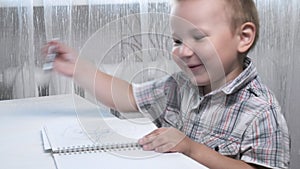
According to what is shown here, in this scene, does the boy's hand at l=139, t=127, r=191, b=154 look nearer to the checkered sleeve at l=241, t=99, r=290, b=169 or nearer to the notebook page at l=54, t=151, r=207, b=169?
the notebook page at l=54, t=151, r=207, b=169

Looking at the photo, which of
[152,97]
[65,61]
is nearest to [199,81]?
[152,97]

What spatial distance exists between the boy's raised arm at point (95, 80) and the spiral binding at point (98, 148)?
229 mm

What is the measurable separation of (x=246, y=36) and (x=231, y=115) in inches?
6.3

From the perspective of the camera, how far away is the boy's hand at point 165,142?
2.02 ft

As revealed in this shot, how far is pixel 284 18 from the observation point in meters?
1.39

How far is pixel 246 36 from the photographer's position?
2.80 feet

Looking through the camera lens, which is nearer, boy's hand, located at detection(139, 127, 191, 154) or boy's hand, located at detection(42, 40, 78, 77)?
boy's hand, located at detection(139, 127, 191, 154)

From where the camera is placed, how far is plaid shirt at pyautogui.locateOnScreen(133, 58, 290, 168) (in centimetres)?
76

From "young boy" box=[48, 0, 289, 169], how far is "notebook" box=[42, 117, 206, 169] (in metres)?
0.10

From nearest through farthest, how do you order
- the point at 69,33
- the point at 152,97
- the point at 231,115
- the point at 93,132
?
the point at 93,132, the point at 231,115, the point at 152,97, the point at 69,33

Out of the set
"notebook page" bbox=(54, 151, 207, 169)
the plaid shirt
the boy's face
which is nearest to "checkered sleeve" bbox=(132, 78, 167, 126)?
the plaid shirt

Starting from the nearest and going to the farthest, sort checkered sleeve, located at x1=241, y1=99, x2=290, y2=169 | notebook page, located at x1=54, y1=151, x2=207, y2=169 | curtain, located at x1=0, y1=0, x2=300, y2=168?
notebook page, located at x1=54, y1=151, x2=207, y2=169 < checkered sleeve, located at x1=241, y1=99, x2=290, y2=169 < curtain, located at x1=0, y1=0, x2=300, y2=168

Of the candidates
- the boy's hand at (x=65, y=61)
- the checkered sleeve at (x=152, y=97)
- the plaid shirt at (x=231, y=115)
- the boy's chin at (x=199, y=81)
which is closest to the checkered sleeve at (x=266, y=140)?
the plaid shirt at (x=231, y=115)

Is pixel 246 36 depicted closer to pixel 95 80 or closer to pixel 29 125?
pixel 95 80
